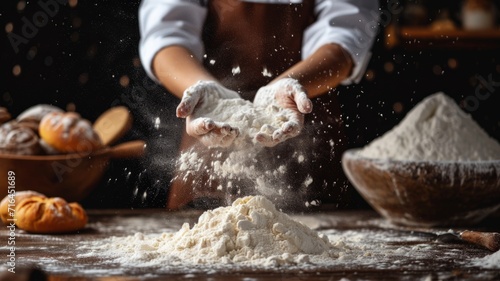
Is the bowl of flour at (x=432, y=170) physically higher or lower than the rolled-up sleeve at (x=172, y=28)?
lower

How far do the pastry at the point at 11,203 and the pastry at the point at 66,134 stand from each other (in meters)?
0.21

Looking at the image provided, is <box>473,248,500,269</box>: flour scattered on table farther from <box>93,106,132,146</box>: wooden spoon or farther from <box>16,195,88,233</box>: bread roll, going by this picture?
<box>93,106,132,146</box>: wooden spoon

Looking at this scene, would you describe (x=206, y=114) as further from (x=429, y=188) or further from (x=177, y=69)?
(x=429, y=188)

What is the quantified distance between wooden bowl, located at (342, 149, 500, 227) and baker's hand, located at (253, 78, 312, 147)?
33 centimetres

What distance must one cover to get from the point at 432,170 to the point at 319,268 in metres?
0.59

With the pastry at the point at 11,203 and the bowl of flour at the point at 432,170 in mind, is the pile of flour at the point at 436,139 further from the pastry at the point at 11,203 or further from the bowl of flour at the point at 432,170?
the pastry at the point at 11,203

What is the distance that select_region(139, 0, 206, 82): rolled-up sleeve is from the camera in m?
2.15

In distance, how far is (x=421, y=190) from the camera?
181cm

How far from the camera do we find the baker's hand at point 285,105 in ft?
5.01

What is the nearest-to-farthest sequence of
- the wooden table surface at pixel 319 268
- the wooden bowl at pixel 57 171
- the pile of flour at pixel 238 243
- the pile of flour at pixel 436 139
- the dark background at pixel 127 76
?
the wooden table surface at pixel 319 268 < the pile of flour at pixel 238 243 < the pile of flour at pixel 436 139 < the wooden bowl at pixel 57 171 < the dark background at pixel 127 76

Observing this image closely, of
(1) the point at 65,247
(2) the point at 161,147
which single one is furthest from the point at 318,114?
(1) the point at 65,247

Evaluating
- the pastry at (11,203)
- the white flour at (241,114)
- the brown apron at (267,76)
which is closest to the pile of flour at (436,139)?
the brown apron at (267,76)

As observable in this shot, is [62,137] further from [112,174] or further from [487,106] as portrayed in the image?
[487,106]

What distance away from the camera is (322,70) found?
6.59 ft
